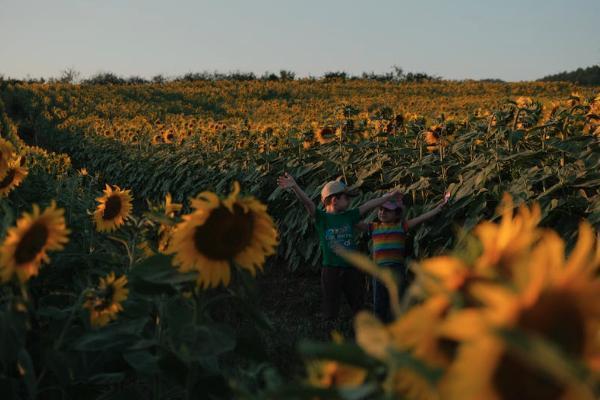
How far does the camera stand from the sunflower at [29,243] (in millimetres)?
1815

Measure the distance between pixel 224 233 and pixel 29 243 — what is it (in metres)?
0.55

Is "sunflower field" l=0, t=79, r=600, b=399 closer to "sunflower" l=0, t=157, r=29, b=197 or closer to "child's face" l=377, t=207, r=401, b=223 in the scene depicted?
"sunflower" l=0, t=157, r=29, b=197

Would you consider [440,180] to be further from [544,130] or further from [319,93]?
[319,93]

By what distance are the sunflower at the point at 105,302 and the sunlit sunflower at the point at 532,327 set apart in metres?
1.59

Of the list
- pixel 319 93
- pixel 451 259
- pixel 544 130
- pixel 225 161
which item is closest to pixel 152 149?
pixel 225 161

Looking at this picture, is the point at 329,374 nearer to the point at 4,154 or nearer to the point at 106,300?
the point at 106,300

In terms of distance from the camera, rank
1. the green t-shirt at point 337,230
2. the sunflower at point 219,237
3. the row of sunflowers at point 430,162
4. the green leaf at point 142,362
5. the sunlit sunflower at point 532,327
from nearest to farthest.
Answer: the sunlit sunflower at point 532,327, the sunflower at point 219,237, the green leaf at point 142,362, the row of sunflowers at point 430,162, the green t-shirt at point 337,230

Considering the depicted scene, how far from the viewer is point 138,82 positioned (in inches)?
2042

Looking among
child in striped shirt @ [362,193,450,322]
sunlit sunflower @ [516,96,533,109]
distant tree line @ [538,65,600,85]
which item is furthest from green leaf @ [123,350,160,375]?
distant tree line @ [538,65,600,85]

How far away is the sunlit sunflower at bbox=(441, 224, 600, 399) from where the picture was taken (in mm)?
713

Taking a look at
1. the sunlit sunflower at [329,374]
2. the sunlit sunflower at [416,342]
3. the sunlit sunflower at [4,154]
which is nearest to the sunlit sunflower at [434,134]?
the sunlit sunflower at [4,154]

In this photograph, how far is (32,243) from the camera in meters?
1.89

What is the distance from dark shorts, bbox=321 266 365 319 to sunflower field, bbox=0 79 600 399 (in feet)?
0.66

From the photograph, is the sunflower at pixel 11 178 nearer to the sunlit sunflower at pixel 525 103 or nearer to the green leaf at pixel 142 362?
the green leaf at pixel 142 362
